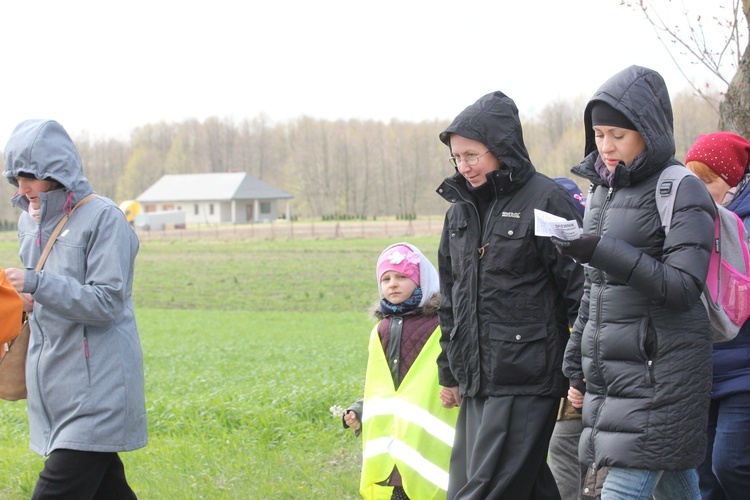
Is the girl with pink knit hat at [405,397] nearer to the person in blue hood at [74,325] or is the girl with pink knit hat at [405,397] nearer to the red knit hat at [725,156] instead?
the person in blue hood at [74,325]

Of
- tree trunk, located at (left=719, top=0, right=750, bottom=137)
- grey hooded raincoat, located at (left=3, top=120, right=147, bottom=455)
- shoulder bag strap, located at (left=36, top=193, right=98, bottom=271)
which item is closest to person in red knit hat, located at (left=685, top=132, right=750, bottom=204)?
tree trunk, located at (left=719, top=0, right=750, bottom=137)

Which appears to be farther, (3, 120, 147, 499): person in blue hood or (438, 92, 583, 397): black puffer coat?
(3, 120, 147, 499): person in blue hood

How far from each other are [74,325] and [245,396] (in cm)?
433

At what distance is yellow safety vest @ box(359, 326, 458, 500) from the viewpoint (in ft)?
14.1

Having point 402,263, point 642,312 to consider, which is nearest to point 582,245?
point 642,312

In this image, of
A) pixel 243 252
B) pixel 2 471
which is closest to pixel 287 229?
pixel 243 252

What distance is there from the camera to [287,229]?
62750 millimetres

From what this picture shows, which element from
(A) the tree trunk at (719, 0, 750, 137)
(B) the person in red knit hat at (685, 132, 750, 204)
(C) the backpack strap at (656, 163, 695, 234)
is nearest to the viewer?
(C) the backpack strap at (656, 163, 695, 234)

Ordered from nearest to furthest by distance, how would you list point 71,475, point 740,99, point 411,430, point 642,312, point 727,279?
1. point 642,312
2. point 727,279
3. point 71,475
4. point 411,430
5. point 740,99

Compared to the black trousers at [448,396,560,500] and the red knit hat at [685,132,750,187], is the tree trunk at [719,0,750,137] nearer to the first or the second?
the red knit hat at [685,132,750,187]

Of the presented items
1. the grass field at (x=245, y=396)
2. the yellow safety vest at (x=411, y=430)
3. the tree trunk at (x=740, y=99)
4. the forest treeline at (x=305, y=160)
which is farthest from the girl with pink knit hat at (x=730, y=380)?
the forest treeline at (x=305, y=160)

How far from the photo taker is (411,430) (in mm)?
4340

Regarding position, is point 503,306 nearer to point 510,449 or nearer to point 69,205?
point 510,449

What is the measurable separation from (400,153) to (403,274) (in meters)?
112
